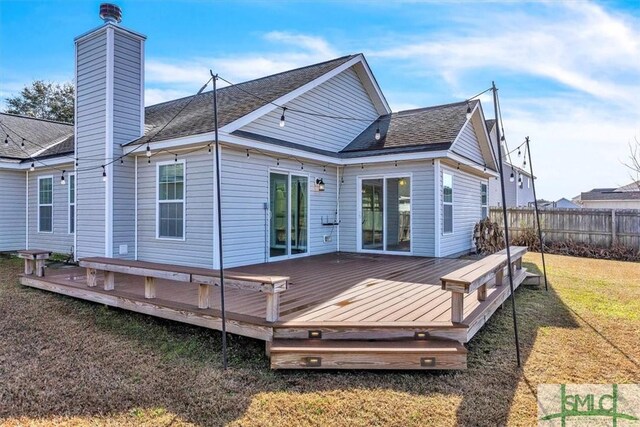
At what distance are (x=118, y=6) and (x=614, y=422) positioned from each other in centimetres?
992

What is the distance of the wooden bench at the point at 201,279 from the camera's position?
380 centimetres

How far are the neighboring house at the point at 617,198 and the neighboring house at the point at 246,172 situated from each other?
19.4 m

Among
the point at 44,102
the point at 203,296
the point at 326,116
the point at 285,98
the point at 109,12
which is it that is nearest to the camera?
the point at 203,296

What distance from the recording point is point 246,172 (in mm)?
7473

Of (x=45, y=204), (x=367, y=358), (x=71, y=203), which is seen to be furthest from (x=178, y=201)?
(x=45, y=204)

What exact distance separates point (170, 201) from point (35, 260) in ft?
7.93

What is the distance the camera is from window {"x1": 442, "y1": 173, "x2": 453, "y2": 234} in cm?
921

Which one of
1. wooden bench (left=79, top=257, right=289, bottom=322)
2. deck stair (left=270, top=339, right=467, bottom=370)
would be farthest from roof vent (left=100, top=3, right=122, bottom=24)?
deck stair (left=270, top=339, right=467, bottom=370)

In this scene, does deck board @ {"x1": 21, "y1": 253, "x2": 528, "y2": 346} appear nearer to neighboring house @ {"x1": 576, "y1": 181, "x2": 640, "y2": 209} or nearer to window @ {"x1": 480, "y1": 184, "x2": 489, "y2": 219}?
window @ {"x1": 480, "y1": 184, "x2": 489, "y2": 219}

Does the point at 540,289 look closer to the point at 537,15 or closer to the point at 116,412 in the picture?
the point at 537,15

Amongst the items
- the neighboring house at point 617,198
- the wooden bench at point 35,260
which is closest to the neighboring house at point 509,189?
the neighboring house at point 617,198

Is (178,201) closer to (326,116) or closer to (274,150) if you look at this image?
(274,150)

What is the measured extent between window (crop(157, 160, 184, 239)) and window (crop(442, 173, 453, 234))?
19.0 ft

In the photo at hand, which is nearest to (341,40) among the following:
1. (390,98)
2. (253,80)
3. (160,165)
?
(390,98)
